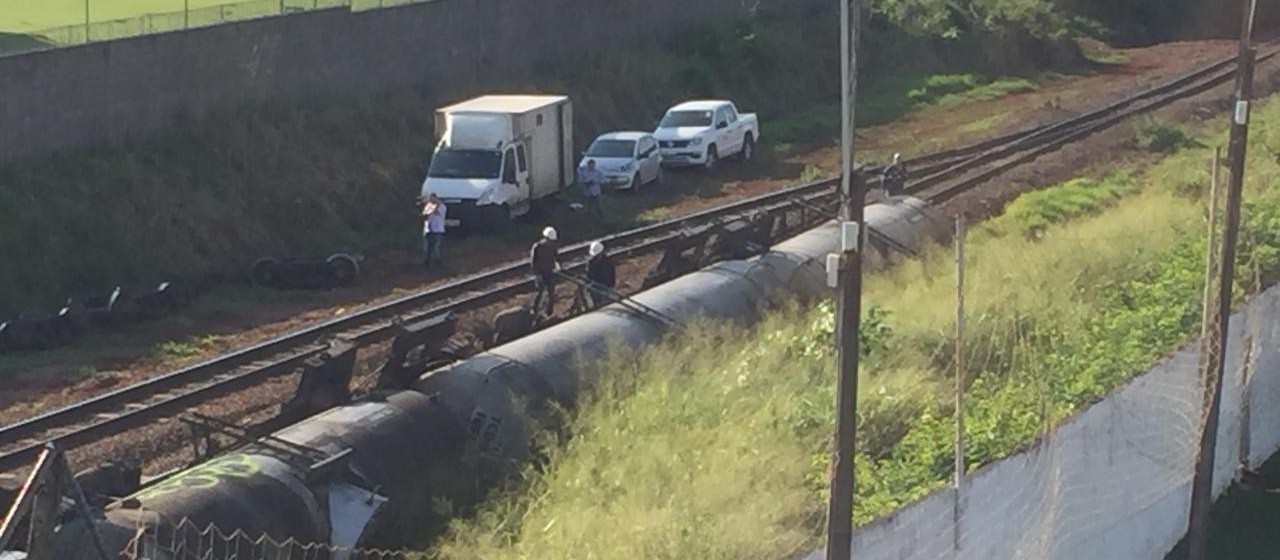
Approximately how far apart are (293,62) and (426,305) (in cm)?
1152

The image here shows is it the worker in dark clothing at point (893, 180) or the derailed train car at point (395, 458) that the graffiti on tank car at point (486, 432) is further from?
the worker in dark clothing at point (893, 180)

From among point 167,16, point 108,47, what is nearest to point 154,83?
point 108,47

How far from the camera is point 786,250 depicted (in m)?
24.0

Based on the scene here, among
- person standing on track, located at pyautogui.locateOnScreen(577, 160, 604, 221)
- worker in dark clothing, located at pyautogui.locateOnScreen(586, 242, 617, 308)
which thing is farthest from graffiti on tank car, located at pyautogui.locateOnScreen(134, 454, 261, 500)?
person standing on track, located at pyautogui.locateOnScreen(577, 160, 604, 221)

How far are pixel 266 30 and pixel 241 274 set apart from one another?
708 cm

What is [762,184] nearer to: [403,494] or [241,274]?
[241,274]

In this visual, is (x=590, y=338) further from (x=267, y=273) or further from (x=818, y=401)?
(x=267, y=273)

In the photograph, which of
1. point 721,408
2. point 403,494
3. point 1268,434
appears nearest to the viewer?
point 403,494

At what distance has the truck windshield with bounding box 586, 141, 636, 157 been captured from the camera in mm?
39094

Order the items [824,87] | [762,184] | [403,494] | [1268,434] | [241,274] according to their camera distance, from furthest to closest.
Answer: [824,87] → [762,184] → [241,274] → [1268,434] → [403,494]

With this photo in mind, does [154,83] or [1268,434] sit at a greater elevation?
[154,83]

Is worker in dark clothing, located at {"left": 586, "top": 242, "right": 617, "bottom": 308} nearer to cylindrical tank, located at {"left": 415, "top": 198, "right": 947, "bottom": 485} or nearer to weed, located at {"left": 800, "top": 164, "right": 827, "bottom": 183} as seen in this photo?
cylindrical tank, located at {"left": 415, "top": 198, "right": 947, "bottom": 485}

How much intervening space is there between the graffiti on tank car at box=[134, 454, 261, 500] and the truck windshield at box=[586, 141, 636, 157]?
24.9m

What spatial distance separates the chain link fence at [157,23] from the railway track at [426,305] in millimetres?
8573
